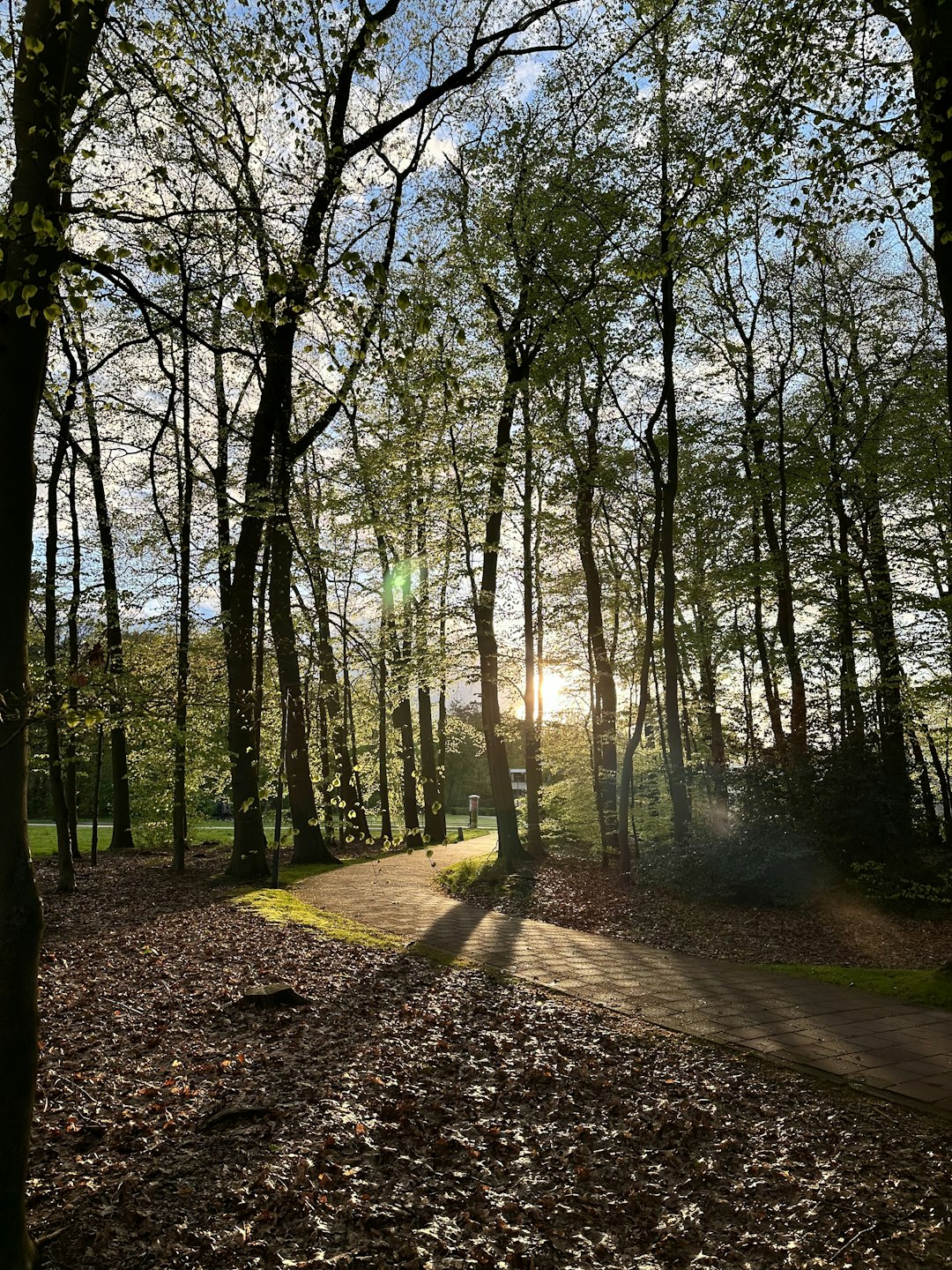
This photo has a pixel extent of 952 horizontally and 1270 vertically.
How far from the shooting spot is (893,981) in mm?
7621

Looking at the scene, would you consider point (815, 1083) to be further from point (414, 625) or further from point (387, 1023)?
point (414, 625)

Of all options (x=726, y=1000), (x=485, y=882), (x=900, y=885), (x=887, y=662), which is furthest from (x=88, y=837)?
(x=726, y=1000)

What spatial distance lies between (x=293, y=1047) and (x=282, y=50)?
19.3 ft

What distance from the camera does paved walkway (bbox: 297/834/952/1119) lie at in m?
5.31

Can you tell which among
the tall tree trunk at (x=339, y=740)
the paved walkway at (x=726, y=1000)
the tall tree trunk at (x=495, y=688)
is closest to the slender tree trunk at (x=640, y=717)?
the tall tree trunk at (x=495, y=688)

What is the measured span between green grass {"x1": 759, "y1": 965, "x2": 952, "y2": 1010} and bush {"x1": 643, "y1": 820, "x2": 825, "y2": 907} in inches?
159

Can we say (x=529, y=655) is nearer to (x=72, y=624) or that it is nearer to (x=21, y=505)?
(x=72, y=624)

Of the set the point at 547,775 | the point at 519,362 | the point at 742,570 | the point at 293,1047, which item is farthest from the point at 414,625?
the point at 293,1047

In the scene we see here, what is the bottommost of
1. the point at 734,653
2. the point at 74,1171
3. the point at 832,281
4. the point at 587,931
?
the point at 587,931

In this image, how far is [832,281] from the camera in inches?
683

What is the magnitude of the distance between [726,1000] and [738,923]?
4.89 meters

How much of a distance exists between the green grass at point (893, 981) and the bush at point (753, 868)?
4042 mm

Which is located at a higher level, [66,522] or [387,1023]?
[66,522]

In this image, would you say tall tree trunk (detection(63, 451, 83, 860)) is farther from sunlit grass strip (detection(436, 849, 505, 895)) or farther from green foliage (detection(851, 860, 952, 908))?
green foliage (detection(851, 860, 952, 908))
